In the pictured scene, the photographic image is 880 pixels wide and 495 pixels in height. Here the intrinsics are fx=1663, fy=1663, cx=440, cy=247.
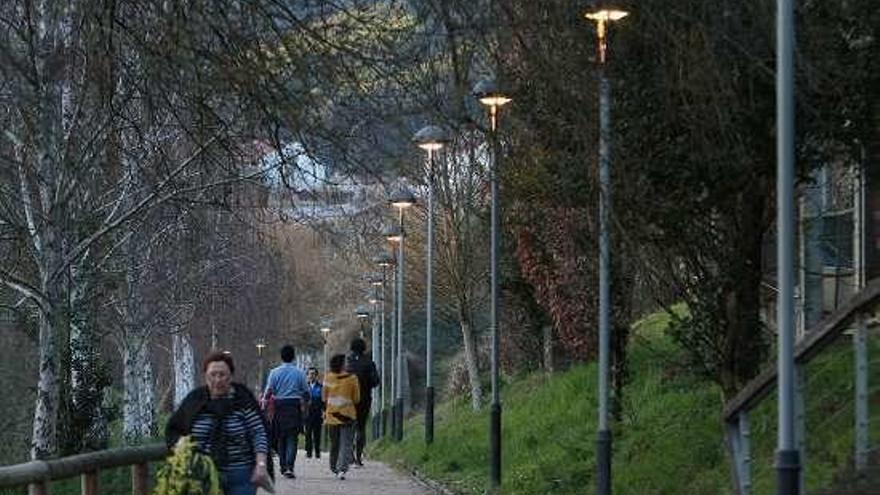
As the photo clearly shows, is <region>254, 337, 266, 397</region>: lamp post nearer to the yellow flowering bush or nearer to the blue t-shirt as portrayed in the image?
the blue t-shirt

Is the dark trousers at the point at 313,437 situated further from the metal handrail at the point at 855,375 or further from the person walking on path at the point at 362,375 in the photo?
the metal handrail at the point at 855,375

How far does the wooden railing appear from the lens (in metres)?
10.4

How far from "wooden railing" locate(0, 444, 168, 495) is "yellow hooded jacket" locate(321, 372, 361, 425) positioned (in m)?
8.94

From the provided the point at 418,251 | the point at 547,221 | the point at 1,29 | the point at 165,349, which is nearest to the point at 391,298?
the point at 418,251

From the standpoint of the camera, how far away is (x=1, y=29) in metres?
10.3

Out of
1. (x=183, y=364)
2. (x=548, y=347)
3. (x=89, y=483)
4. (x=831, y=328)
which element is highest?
(x=831, y=328)

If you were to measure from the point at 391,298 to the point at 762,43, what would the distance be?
42.4 metres

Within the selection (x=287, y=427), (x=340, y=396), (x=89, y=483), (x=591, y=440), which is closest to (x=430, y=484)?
(x=340, y=396)

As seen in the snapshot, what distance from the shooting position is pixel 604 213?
1119 cm

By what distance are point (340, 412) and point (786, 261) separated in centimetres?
1288

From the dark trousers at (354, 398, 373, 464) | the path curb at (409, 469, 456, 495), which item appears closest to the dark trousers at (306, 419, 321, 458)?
the dark trousers at (354, 398, 373, 464)

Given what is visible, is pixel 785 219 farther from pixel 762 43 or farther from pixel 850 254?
pixel 850 254

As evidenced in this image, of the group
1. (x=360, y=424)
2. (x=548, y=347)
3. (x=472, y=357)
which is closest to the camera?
(x=360, y=424)

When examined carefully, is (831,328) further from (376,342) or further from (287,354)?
(376,342)
